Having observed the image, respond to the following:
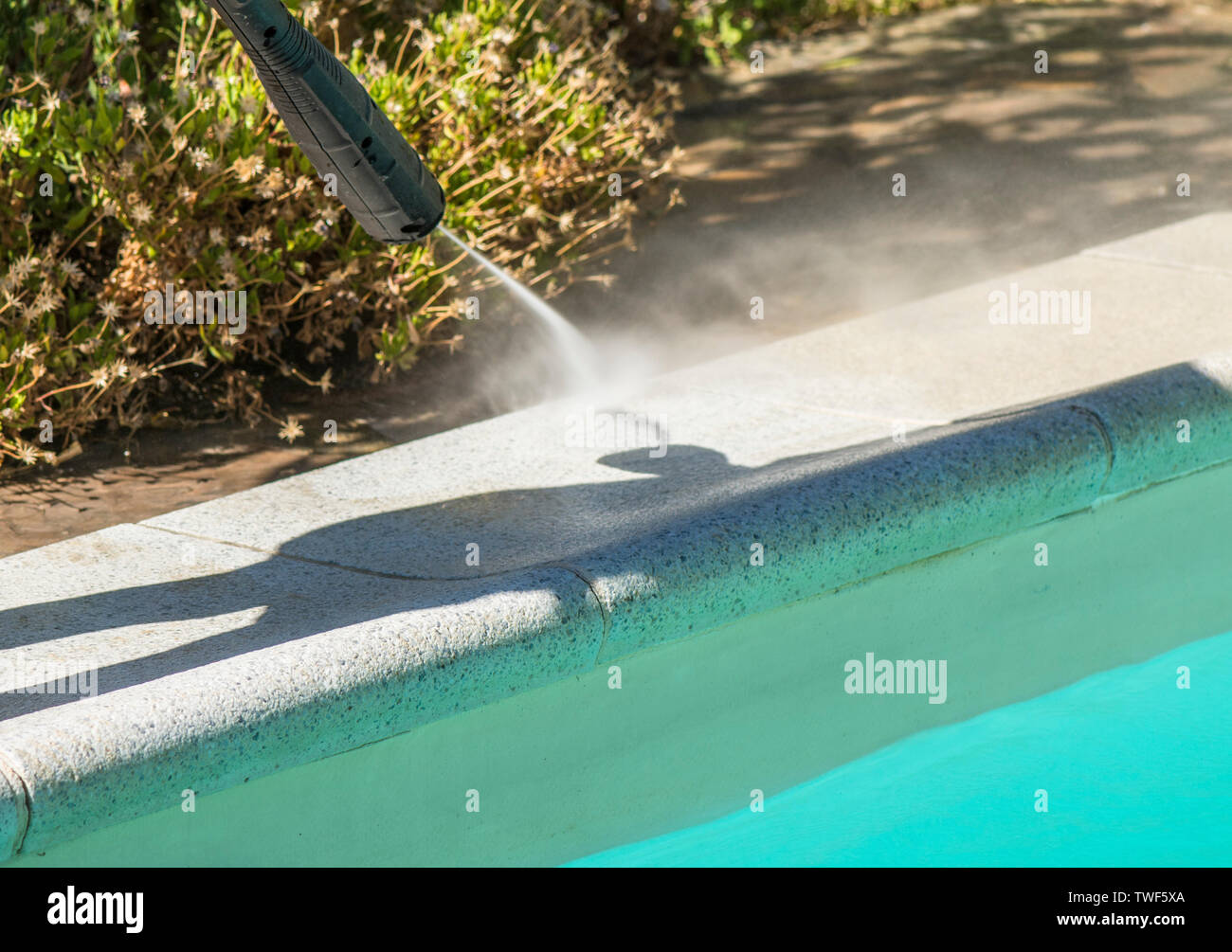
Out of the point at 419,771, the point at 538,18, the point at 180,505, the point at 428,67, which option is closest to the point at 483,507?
the point at 180,505

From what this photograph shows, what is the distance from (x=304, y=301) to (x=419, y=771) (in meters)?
2.49

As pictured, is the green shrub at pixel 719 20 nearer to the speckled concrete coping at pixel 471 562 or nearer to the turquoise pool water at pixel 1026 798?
the speckled concrete coping at pixel 471 562

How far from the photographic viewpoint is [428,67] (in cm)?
590

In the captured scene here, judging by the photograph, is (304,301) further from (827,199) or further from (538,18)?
(827,199)

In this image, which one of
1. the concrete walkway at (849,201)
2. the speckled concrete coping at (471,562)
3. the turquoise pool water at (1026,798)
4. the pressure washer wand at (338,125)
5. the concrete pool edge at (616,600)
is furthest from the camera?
the concrete walkway at (849,201)

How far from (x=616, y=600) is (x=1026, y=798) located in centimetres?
136

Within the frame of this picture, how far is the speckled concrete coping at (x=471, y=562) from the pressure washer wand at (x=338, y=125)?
0.81 metres

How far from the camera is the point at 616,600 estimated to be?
10.8 ft

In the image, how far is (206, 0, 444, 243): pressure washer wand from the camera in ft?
8.39

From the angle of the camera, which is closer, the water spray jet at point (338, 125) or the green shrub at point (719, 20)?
the water spray jet at point (338, 125)

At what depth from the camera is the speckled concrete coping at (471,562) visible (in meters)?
2.80

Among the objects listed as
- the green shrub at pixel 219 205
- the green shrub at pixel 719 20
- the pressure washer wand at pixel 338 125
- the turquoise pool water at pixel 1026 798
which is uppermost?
the green shrub at pixel 719 20

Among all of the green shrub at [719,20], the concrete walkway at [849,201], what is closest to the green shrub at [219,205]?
the concrete walkway at [849,201]

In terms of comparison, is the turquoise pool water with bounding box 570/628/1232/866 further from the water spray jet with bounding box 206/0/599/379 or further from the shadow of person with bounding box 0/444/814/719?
the water spray jet with bounding box 206/0/599/379
